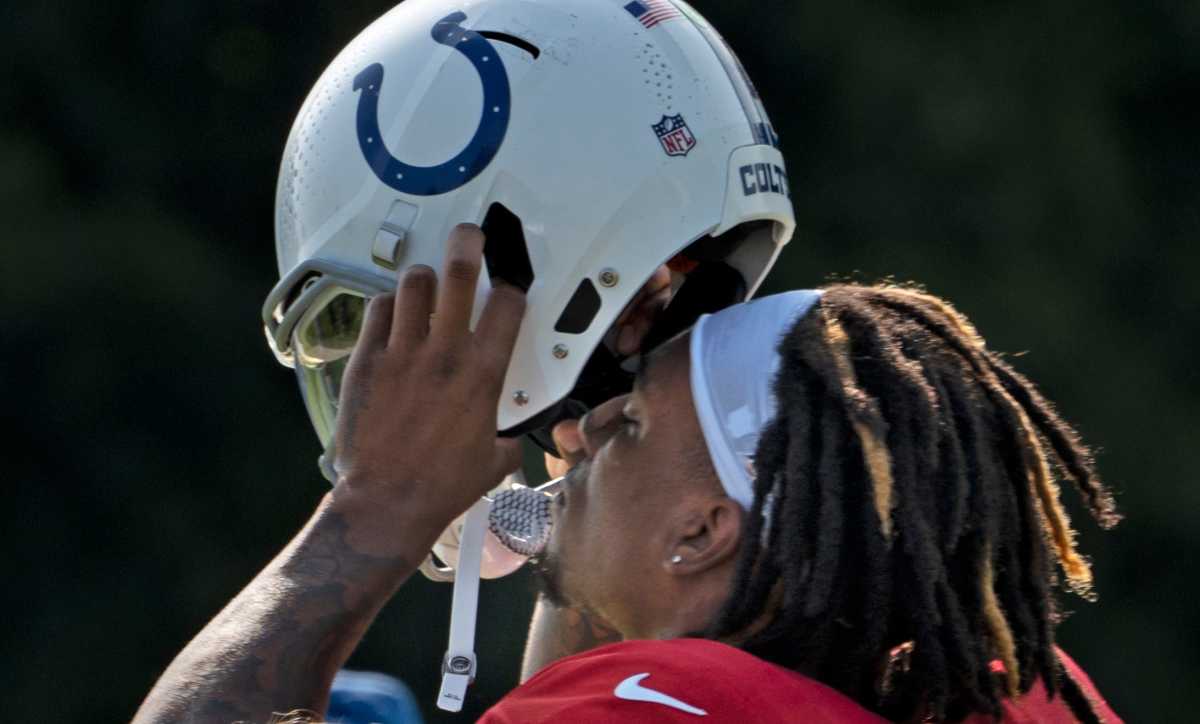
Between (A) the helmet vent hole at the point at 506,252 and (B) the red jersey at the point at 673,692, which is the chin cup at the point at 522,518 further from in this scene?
(B) the red jersey at the point at 673,692

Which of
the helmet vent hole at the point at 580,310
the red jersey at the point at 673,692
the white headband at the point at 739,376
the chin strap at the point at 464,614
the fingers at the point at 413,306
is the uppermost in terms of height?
the fingers at the point at 413,306

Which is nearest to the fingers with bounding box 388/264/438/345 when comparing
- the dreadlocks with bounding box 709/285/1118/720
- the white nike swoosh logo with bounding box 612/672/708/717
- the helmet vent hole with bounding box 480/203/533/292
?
the helmet vent hole with bounding box 480/203/533/292

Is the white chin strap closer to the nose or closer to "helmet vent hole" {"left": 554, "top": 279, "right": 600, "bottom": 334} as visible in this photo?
the nose

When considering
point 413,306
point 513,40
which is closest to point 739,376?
point 413,306

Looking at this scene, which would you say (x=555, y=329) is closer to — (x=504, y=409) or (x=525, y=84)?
(x=504, y=409)

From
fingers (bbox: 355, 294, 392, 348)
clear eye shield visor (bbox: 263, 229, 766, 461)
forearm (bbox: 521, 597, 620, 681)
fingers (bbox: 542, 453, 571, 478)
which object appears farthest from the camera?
fingers (bbox: 542, 453, 571, 478)

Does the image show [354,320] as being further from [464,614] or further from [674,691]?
[674,691]

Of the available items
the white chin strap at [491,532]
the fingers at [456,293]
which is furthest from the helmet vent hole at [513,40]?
the white chin strap at [491,532]

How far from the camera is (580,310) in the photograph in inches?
86.7

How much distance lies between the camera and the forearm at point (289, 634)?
195 cm

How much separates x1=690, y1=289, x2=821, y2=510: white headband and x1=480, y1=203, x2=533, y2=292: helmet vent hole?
0.22 metres

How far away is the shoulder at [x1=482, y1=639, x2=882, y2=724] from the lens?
5.68 feet

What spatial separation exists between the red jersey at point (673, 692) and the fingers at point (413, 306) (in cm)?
46

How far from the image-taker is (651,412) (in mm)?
2178
